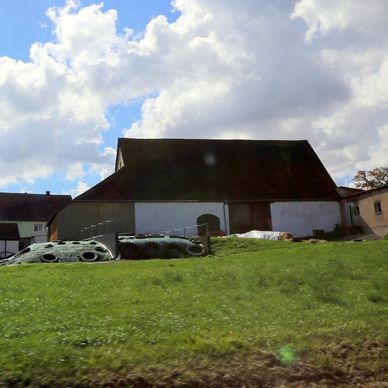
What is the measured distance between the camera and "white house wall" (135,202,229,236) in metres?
41.3

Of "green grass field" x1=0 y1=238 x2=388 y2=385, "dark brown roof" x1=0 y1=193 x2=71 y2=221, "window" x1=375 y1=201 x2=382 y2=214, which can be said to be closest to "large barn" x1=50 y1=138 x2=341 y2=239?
"window" x1=375 y1=201 x2=382 y2=214

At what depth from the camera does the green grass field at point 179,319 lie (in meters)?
6.07

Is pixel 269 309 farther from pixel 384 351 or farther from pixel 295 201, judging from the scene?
pixel 295 201

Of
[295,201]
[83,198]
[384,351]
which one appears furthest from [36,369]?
[295,201]

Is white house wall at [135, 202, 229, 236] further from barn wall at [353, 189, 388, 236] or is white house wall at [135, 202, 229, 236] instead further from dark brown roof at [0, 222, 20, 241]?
dark brown roof at [0, 222, 20, 241]

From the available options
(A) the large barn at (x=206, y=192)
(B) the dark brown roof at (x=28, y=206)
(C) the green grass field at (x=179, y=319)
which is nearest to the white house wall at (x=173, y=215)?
(A) the large barn at (x=206, y=192)

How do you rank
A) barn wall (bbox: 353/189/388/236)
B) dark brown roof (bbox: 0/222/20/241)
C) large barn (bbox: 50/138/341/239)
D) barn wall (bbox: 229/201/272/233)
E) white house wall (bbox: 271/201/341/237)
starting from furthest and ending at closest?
dark brown roof (bbox: 0/222/20/241) → white house wall (bbox: 271/201/341/237) → barn wall (bbox: 229/201/272/233) → large barn (bbox: 50/138/341/239) → barn wall (bbox: 353/189/388/236)

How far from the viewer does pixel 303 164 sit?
4919cm

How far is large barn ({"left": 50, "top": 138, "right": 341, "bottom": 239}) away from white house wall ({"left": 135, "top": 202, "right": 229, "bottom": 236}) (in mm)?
76

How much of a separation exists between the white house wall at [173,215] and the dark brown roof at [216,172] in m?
0.64

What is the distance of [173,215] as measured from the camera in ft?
139

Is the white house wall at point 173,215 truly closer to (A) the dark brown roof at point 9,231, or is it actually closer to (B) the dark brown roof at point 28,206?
(A) the dark brown roof at point 9,231

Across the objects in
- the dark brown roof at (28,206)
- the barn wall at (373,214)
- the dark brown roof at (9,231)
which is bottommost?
the barn wall at (373,214)

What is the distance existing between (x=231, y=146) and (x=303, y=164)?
6748mm
